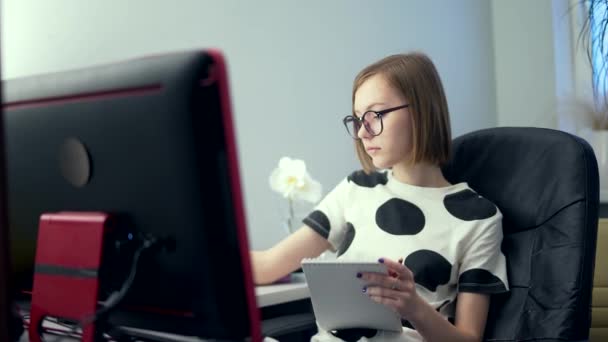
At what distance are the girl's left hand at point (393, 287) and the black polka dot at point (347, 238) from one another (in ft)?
1.10

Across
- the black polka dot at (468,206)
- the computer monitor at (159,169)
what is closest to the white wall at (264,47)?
the black polka dot at (468,206)

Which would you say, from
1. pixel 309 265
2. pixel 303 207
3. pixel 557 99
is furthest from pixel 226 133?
pixel 557 99

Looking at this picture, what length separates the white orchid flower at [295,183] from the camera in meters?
1.89

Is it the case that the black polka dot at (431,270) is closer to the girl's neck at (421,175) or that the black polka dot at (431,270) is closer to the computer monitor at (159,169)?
the girl's neck at (421,175)

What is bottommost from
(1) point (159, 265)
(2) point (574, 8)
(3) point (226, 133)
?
(1) point (159, 265)

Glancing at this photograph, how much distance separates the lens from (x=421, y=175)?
5.34ft

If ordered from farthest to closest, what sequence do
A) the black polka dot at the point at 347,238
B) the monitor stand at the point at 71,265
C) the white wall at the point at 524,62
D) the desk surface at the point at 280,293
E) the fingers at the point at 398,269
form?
the white wall at the point at 524,62 → the black polka dot at the point at 347,238 → the desk surface at the point at 280,293 → the fingers at the point at 398,269 → the monitor stand at the point at 71,265

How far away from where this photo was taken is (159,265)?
2.64ft

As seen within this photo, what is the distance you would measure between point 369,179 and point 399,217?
0.47ft

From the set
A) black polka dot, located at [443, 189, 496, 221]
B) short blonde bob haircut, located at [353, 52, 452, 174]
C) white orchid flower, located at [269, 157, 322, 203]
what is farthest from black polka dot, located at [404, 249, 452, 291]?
white orchid flower, located at [269, 157, 322, 203]

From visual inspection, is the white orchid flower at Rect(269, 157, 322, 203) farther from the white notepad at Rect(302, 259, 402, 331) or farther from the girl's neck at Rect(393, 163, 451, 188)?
the white notepad at Rect(302, 259, 402, 331)

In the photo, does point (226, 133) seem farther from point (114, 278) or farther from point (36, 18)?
point (36, 18)

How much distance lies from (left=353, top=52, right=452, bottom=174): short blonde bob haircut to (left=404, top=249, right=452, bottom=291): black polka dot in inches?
8.5

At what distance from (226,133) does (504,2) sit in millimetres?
2222
